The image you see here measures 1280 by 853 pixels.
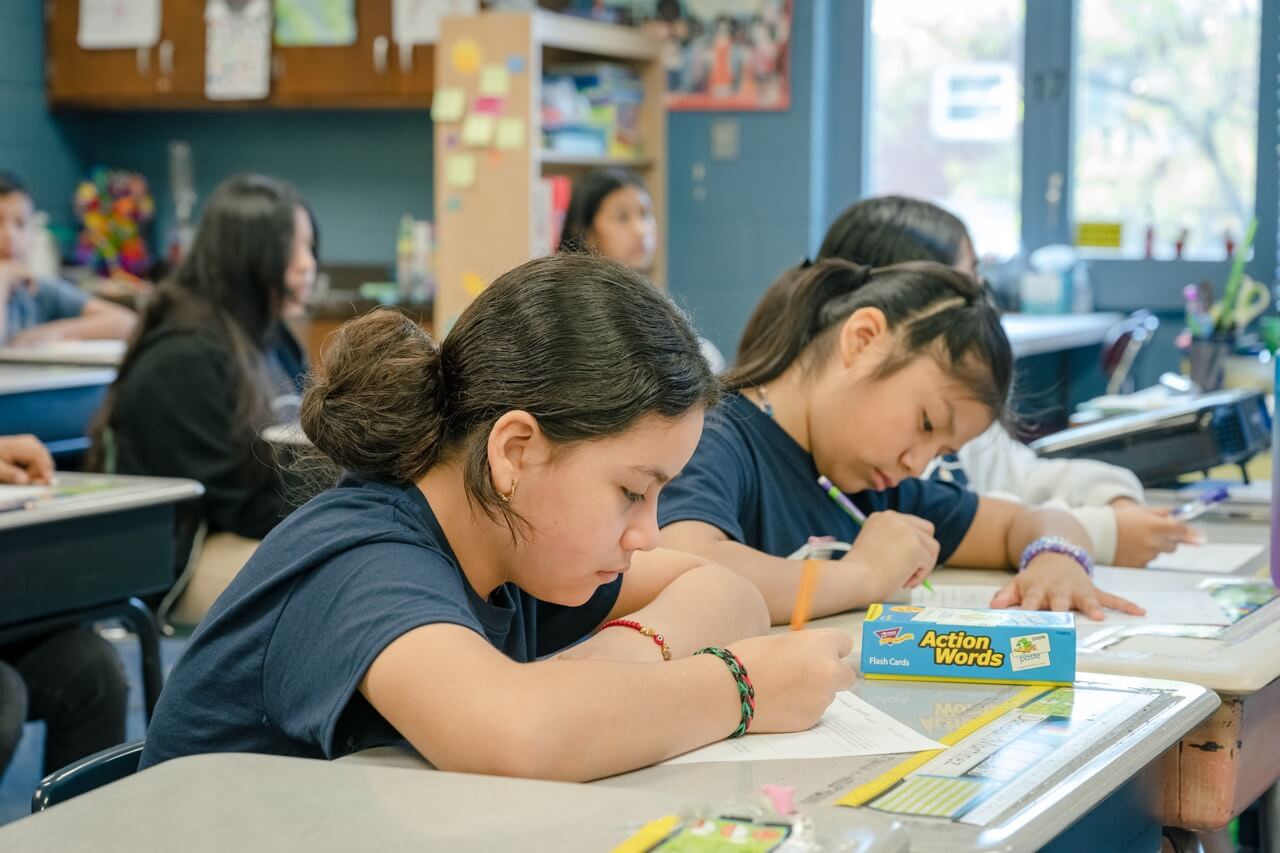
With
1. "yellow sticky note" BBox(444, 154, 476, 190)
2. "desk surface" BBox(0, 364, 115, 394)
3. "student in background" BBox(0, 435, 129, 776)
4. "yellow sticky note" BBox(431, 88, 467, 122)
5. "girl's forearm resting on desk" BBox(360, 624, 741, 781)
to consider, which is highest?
"yellow sticky note" BBox(431, 88, 467, 122)

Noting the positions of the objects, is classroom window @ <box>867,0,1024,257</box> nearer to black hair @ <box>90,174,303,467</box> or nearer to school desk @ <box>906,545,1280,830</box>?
black hair @ <box>90,174,303,467</box>

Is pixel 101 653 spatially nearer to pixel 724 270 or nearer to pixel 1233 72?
pixel 724 270

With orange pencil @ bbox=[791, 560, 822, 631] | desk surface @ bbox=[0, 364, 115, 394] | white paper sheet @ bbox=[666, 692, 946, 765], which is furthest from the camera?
desk surface @ bbox=[0, 364, 115, 394]

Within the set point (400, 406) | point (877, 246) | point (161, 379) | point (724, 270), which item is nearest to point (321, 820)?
point (400, 406)

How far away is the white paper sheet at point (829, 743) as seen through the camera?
109 cm

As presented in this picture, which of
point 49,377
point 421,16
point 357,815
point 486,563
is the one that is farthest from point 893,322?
point 421,16

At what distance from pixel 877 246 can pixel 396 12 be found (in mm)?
3635

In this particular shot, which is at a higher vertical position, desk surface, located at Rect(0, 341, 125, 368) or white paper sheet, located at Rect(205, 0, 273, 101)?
white paper sheet, located at Rect(205, 0, 273, 101)

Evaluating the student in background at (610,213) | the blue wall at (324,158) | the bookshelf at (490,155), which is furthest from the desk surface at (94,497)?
the blue wall at (324,158)

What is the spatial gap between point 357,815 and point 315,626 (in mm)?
195

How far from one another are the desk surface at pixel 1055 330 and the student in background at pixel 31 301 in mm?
A: 2661

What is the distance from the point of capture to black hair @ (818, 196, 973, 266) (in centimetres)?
223

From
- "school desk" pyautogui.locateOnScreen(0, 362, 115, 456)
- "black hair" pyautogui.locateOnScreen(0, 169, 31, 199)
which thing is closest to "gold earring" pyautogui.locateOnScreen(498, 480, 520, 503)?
"school desk" pyautogui.locateOnScreen(0, 362, 115, 456)

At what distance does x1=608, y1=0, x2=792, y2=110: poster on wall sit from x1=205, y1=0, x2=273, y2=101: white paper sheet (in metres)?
1.30
